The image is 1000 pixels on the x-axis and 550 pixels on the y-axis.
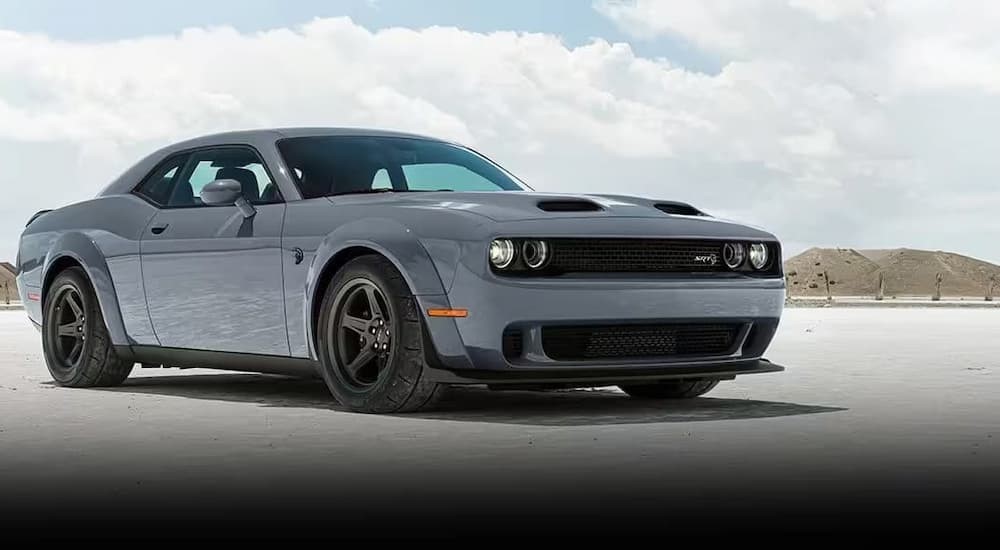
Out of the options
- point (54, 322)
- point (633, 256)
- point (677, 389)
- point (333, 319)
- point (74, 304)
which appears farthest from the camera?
point (54, 322)

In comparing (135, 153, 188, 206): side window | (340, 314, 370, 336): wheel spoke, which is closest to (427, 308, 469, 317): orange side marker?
(340, 314, 370, 336): wheel spoke

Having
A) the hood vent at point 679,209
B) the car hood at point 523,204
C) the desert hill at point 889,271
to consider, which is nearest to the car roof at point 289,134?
the car hood at point 523,204

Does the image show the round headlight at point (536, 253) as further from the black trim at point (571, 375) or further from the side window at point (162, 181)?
the side window at point (162, 181)

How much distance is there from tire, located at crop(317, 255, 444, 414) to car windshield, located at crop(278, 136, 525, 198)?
859 millimetres

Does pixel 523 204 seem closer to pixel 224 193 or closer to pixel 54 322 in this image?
pixel 224 193

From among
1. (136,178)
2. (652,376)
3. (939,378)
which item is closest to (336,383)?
(652,376)

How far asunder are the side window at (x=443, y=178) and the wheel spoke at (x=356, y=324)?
4.13ft

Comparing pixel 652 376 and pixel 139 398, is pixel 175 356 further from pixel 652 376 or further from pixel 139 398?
pixel 652 376

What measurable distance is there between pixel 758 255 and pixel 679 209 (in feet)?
1.65

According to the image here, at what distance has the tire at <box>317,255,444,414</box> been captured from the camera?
8.28m

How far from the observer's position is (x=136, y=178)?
10898 mm

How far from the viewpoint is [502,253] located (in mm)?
8102

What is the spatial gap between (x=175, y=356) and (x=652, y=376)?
3.17m

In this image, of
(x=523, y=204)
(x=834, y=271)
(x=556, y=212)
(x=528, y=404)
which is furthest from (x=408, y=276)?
(x=834, y=271)
